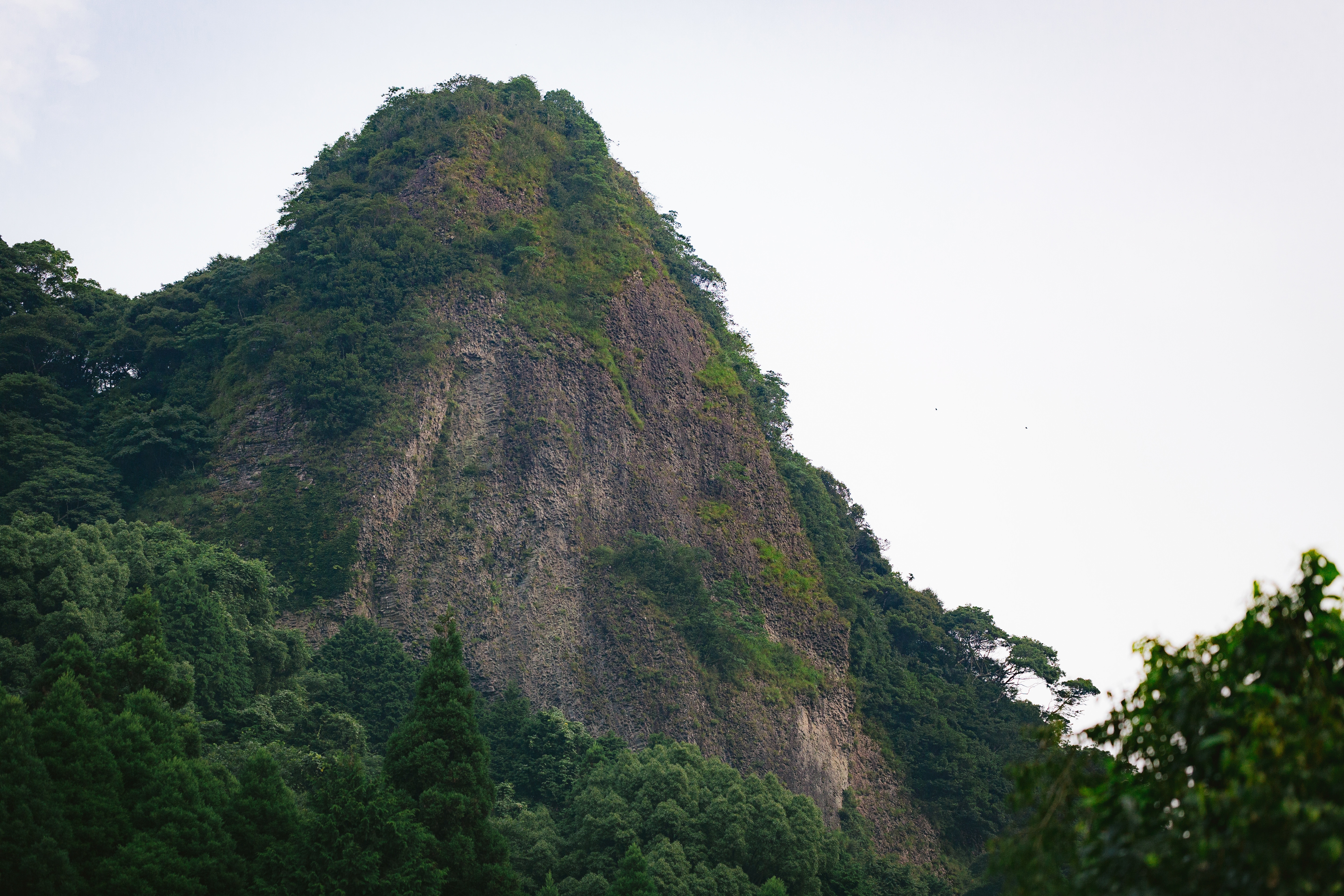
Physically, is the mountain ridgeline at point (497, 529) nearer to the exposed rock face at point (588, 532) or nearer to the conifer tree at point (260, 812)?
the exposed rock face at point (588, 532)

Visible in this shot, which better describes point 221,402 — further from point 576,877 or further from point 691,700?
point 576,877

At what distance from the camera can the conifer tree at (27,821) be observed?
19375mm

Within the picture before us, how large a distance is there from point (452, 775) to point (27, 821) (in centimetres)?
902

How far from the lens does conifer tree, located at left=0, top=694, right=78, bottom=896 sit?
763 inches

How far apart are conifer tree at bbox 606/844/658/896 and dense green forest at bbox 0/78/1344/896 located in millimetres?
94

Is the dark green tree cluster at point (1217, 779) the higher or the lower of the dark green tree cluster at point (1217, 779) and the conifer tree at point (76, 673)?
the higher

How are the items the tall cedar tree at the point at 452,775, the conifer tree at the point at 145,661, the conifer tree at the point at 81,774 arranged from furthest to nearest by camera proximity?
the conifer tree at the point at 145,661
the tall cedar tree at the point at 452,775
the conifer tree at the point at 81,774

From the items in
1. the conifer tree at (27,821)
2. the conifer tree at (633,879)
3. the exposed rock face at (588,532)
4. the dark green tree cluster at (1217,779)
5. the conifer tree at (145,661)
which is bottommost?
the conifer tree at (27,821)

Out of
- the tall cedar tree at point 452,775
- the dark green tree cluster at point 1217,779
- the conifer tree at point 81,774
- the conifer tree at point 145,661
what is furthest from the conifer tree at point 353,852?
the dark green tree cluster at point 1217,779

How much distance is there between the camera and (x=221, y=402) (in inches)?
1784

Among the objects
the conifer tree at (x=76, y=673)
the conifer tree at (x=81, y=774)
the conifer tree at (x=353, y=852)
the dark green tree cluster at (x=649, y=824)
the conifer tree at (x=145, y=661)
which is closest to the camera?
the conifer tree at (x=81, y=774)

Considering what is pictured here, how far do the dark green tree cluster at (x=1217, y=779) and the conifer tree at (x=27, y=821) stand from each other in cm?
1745

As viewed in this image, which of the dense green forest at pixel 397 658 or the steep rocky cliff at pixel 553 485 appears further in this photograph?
the steep rocky cliff at pixel 553 485

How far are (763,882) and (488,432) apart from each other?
2185 cm
